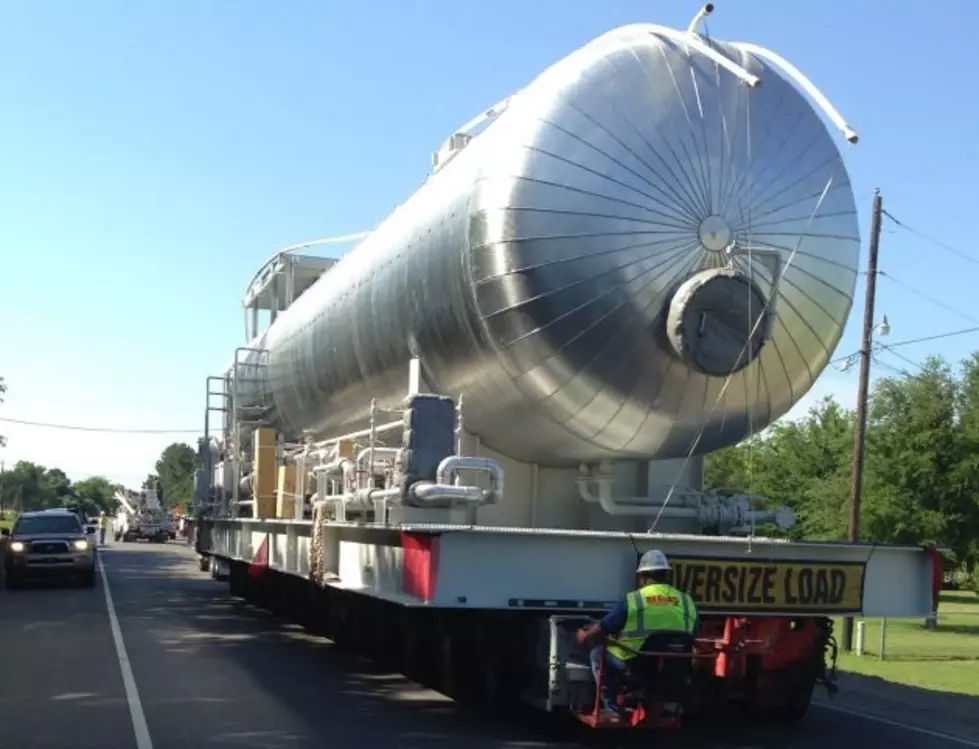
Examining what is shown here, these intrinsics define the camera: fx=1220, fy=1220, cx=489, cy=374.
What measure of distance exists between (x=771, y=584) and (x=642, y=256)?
7.38 feet

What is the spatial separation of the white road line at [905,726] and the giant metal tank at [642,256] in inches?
Answer: 113

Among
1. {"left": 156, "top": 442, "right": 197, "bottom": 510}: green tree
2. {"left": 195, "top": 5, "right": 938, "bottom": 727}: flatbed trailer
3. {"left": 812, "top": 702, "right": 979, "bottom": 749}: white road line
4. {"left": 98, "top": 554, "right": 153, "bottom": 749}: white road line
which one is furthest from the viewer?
{"left": 156, "top": 442, "right": 197, "bottom": 510}: green tree

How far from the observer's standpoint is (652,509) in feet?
28.0

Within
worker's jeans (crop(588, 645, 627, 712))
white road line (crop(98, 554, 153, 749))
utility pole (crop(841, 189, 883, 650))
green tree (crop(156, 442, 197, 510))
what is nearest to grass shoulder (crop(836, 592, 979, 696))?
utility pole (crop(841, 189, 883, 650))

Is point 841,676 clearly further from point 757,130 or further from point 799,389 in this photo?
point 757,130

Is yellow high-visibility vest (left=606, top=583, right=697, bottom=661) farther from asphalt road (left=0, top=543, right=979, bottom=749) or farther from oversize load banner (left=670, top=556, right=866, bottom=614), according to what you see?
asphalt road (left=0, top=543, right=979, bottom=749)

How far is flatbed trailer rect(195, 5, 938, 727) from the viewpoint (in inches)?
290

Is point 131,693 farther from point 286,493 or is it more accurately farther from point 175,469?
point 175,469

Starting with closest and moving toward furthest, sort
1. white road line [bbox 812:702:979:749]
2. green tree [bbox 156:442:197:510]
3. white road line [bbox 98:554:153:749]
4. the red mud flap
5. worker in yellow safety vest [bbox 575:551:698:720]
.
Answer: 1. worker in yellow safety vest [bbox 575:551:698:720]
2. white road line [bbox 98:554:153:749]
3. white road line [bbox 812:702:979:749]
4. the red mud flap
5. green tree [bbox 156:442:197:510]

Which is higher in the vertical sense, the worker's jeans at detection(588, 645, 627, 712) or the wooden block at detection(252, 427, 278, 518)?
the wooden block at detection(252, 427, 278, 518)

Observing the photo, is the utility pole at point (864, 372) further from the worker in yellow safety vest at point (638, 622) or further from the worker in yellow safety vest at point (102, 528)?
the worker in yellow safety vest at point (102, 528)

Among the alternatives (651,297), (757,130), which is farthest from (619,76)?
(651,297)

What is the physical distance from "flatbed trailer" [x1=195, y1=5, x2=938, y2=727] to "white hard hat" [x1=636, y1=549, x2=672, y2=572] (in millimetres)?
307

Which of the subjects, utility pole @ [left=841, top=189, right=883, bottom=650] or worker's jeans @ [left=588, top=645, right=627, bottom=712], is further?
utility pole @ [left=841, top=189, right=883, bottom=650]
